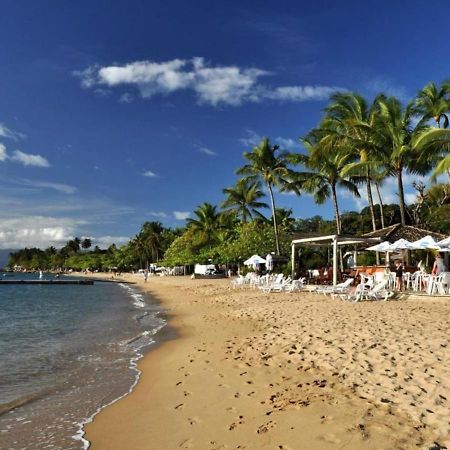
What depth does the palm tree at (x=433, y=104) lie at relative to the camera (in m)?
24.2

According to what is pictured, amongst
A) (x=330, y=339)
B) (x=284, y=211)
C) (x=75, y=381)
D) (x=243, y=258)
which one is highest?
(x=284, y=211)

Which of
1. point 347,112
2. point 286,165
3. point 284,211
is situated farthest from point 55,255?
point 347,112

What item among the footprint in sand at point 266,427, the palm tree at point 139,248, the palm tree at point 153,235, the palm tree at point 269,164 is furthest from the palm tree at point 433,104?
the palm tree at point 139,248

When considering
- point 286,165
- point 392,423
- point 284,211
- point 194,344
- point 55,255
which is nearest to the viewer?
point 392,423

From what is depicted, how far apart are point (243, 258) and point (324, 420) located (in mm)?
36604

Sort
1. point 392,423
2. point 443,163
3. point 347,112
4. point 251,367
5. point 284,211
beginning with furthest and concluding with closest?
point 284,211 → point 347,112 → point 443,163 → point 251,367 → point 392,423

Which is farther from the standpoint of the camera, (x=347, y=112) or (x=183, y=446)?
(x=347, y=112)

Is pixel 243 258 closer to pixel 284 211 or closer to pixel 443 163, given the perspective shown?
pixel 284 211

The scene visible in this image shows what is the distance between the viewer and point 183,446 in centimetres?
434

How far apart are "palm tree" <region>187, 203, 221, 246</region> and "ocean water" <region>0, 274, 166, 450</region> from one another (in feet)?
125

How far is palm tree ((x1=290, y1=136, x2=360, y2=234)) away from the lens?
2753 centimetres

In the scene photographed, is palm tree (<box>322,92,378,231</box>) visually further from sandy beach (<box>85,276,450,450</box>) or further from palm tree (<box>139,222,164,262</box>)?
palm tree (<box>139,222,164,262</box>)

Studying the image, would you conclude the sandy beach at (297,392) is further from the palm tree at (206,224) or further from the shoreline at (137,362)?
the palm tree at (206,224)

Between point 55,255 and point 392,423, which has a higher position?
point 55,255
